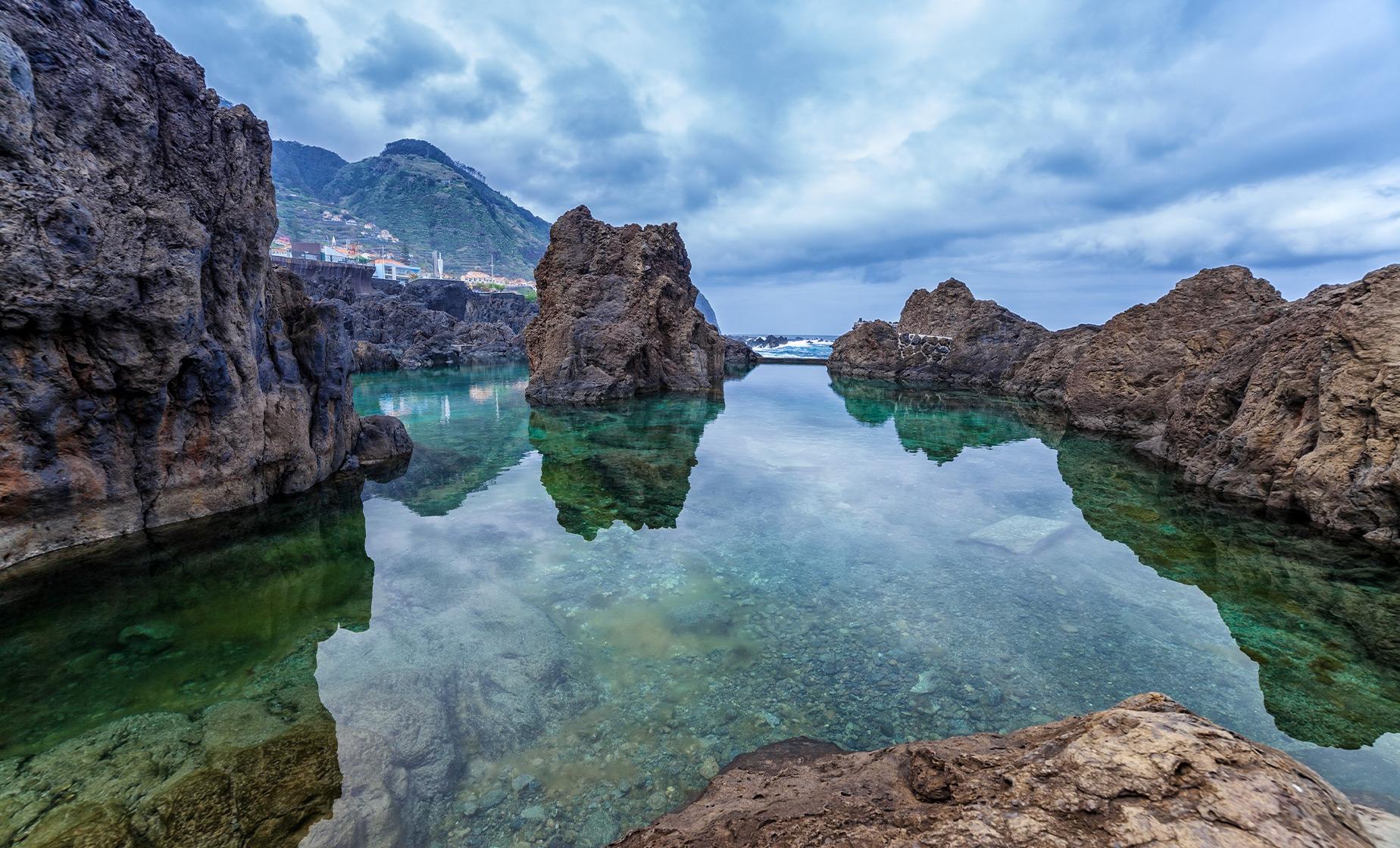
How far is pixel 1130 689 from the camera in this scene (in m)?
5.12

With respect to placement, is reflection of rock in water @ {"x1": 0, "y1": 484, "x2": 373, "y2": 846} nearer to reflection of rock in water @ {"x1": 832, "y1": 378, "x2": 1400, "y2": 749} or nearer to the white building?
reflection of rock in water @ {"x1": 832, "y1": 378, "x2": 1400, "y2": 749}

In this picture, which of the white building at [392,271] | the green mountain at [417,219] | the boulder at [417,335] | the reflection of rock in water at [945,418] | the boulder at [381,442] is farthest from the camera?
the green mountain at [417,219]

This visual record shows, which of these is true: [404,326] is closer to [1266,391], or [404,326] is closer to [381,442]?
[381,442]

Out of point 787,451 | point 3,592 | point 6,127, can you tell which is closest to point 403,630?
point 3,592

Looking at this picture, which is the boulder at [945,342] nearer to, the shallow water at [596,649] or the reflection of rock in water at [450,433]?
the reflection of rock in water at [450,433]

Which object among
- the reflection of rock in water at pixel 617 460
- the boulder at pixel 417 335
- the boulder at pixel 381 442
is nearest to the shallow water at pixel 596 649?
the reflection of rock in water at pixel 617 460

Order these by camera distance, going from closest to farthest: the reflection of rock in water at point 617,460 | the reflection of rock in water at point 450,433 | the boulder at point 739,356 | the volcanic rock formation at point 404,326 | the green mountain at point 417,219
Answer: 1. the reflection of rock in water at point 617,460
2. the reflection of rock in water at point 450,433
3. the volcanic rock formation at point 404,326
4. the boulder at point 739,356
5. the green mountain at point 417,219

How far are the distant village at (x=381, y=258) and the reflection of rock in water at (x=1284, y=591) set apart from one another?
9441cm

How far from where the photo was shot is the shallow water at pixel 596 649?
3926 mm

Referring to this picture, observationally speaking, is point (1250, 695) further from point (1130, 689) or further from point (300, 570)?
point (300, 570)

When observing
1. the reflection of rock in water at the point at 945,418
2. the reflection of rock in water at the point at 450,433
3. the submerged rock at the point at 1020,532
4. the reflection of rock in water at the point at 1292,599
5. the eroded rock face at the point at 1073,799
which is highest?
the eroded rock face at the point at 1073,799

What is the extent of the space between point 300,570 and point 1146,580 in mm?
12183

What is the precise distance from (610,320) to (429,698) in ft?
83.3

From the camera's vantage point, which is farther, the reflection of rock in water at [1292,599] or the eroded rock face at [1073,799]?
the reflection of rock in water at [1292,599]
